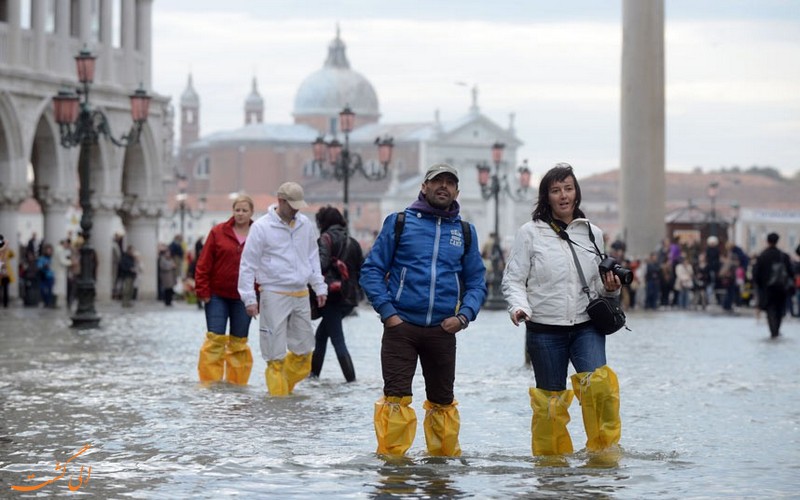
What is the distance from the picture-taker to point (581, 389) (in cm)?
900

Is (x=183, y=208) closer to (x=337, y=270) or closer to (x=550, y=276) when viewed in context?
(x=337, y=270)

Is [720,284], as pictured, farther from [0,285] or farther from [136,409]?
[136,409]

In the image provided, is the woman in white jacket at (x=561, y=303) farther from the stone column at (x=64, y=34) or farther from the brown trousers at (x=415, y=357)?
the stone column at (x=64, y=34)

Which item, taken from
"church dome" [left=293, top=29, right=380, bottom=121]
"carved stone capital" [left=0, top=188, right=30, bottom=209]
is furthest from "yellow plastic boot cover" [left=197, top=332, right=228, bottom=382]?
"church dome" [left=293, top=29, right=380, bottom=121]

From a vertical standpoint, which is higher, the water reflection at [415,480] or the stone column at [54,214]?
the stone column at [54,214]

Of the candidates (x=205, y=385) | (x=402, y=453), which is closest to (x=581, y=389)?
(x=402, y=453)

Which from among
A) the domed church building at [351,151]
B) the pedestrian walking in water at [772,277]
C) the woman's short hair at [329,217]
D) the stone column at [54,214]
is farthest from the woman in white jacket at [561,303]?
the domed church building at [351,151]

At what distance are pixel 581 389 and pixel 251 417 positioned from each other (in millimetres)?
3135

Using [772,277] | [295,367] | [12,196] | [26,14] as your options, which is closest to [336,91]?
[26,14]

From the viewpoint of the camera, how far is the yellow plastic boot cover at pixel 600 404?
29.3ft

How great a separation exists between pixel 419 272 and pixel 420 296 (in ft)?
0.37

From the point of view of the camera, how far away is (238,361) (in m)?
13.9

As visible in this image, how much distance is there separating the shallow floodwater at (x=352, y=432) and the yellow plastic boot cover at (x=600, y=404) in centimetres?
15

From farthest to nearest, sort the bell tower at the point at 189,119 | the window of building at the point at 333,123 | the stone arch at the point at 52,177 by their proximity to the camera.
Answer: the bell tower at the point at 189,119
the window of building at the point at 333,123
the stone arch at the point at 52,177
